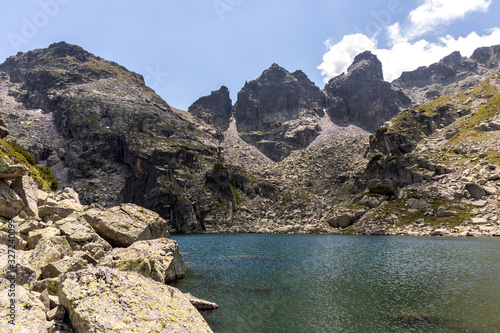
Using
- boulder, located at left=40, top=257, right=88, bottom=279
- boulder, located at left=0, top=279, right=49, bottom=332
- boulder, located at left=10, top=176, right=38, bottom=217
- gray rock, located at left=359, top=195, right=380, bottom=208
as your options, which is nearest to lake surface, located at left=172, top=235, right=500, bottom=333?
boulder, located at left=40, top=257, right=88, bottom=279

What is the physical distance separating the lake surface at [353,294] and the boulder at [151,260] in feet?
8.41

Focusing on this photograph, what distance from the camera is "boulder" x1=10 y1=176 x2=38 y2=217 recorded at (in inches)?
1039

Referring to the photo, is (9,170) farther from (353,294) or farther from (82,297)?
(353,294)

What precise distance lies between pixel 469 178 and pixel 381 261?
100m

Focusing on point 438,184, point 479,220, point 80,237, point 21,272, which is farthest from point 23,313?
point 438,184

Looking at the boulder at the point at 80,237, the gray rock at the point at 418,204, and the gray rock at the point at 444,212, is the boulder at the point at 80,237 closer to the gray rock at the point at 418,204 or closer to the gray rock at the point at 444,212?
the gray rock at the point at 444,212

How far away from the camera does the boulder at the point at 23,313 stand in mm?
9633

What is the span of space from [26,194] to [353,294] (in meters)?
38.9

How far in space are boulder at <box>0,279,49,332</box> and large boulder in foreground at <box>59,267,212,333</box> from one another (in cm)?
100

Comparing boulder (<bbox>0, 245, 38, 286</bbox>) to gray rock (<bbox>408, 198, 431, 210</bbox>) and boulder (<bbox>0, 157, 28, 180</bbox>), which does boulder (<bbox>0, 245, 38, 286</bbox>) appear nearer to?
boulder (<bbox>0, 157, 28, 180</bbox>)

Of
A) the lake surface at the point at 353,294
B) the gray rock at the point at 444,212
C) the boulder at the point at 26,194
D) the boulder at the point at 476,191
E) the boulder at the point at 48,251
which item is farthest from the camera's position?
the boulder at the point at 476,191

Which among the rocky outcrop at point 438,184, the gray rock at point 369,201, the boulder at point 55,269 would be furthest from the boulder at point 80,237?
the gray rock at point 369,201

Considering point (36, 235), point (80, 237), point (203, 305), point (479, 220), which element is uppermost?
point (36, 235)

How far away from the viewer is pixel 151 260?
101 ft
